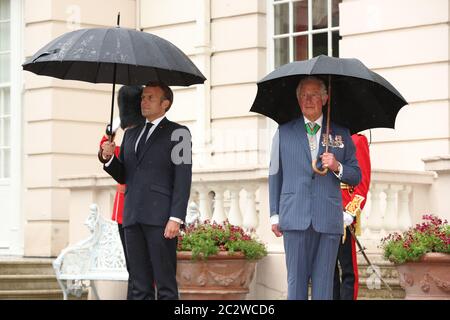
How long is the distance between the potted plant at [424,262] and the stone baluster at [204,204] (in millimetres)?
3245

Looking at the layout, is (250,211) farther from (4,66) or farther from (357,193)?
(4,66)

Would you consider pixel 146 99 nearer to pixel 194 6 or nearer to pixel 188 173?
pixel 188 173

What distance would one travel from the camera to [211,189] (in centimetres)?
1347

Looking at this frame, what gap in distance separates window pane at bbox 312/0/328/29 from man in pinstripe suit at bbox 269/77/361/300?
6.77 m

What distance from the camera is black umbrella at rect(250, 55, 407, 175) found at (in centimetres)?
869

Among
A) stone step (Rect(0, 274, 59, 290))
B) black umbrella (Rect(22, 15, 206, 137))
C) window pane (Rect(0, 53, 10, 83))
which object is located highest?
window pane (Rect(0, 53, 10, 83))

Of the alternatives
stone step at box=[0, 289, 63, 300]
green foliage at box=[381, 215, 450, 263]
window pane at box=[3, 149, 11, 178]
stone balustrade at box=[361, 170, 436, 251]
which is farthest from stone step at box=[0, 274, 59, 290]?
green foliage at box=[381, 215, 450, 263]

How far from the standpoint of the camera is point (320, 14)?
50.1ft

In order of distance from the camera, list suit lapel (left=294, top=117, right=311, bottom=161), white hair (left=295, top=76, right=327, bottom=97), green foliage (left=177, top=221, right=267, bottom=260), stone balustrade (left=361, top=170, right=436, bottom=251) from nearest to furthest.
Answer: suit lapel (left=294, top=117, right=311, bottom=161)
white hair (left=295, top=76, right=327, bottom=97)
green foliage (left=177, top=221, right=267, bottom=260)
stone balustrade (left=361, top=170, right=436, bottom=251)

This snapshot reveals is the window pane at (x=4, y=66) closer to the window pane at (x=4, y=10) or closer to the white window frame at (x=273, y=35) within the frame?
the window pane at (x=4, y=10)

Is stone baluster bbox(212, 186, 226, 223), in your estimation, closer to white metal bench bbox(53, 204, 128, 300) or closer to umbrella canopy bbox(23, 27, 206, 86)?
white metal bench bbox(53, 204, 128, 300)

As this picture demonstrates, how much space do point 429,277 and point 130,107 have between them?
2.63m
